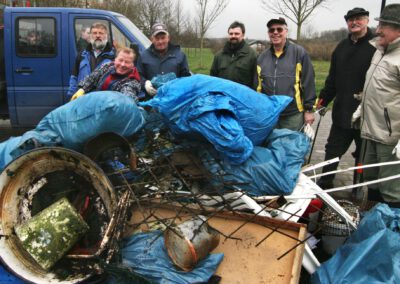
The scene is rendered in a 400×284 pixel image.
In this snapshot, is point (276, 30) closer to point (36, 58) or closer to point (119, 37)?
point (119, 37)

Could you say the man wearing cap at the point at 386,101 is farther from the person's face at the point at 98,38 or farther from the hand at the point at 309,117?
the person's face at the point at 98,38

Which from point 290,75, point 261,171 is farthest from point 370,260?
point 290,75

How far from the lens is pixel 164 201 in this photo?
2.78m

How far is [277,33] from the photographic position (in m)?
4.01

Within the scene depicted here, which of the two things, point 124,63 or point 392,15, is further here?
point 124,63

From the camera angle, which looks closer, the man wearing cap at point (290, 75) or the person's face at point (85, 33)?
the man wearing cap at point (290, 75)

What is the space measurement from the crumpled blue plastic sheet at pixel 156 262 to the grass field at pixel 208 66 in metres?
10.5

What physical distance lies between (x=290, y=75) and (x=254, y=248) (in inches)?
78.8

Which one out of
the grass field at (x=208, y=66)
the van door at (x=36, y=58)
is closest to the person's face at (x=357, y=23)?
the van door at (x=36, y=58)

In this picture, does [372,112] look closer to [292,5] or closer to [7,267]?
[7,267]

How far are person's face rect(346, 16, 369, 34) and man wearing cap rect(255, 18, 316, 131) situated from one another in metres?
0.50

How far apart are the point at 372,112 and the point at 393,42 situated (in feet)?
1.88

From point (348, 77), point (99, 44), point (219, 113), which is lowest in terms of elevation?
point (219, 113)

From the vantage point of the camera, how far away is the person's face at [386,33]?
3.21 meters
